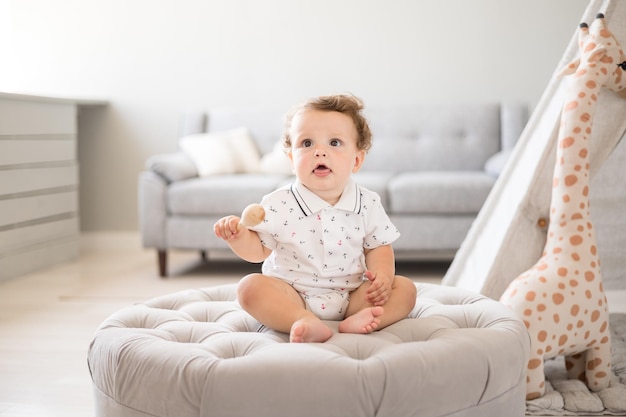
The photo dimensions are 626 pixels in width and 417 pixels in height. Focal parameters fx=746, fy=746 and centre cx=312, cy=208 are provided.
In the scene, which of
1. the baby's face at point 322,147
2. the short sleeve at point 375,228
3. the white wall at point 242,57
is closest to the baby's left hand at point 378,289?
the short sleeve at point 375,228

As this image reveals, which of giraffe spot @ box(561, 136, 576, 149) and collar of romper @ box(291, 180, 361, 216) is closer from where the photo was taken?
collar of romper @ box(291, 180, 361, 216)

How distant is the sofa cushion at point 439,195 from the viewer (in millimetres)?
3619

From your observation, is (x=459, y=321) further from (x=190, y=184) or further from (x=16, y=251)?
(x=16, y=251)

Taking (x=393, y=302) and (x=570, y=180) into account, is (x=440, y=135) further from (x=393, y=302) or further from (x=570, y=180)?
(x=393, y=302)

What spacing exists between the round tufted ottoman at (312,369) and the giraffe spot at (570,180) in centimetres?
49

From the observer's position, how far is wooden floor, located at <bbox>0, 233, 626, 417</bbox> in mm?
2033

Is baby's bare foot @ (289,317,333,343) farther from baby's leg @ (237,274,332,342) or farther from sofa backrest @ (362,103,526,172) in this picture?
sofa backrest @ (362,103,526,172)

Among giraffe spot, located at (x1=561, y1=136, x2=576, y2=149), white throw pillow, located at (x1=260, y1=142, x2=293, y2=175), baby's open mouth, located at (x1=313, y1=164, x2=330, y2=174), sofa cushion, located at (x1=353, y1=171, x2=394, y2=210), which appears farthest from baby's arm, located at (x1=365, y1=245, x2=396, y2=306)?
white throw pillow, located at (x1=260, y1=142, x2=293, y2=175)

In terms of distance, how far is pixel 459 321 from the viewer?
1606 millimetres

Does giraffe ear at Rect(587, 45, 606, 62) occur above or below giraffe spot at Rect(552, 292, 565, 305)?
above

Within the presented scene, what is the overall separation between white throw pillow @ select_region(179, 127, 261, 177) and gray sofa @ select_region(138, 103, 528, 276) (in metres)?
0.04

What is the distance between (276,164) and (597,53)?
237 cm

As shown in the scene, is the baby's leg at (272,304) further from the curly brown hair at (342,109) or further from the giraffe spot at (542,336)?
the giraffe spot at (542,336)

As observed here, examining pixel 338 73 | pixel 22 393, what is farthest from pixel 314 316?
pixel 338 73
